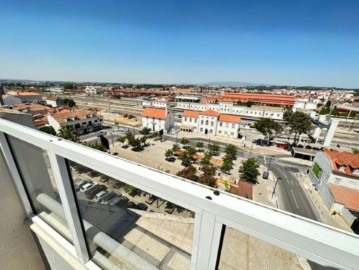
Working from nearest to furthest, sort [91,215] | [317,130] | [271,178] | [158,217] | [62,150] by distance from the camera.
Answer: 1. [62,150]
2. [91,215]
3. [158,217]
4. [271,178]
5. [317,130]

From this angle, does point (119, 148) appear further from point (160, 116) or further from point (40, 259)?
point (40, 259)

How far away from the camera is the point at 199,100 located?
180 ft

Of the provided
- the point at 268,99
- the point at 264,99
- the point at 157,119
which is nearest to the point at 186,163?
the point at 157,119

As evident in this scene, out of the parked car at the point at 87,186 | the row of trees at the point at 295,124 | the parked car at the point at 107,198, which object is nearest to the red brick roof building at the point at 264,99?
the row of trees at the point at 295,124

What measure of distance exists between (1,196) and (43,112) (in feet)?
112

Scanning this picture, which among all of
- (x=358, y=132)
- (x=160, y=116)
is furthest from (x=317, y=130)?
(x=160, y=116)

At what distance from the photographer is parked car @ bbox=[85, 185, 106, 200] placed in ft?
6.53

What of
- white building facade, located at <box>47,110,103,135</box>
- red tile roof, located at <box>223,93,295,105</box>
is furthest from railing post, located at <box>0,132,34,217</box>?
red tile roof, located at <box>223,93,295,105</box>

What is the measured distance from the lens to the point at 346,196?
541 inches

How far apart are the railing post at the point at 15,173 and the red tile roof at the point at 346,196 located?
1806cm

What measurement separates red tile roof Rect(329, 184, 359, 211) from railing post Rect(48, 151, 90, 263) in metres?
17.5

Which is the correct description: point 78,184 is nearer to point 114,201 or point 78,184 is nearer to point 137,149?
point 114,201

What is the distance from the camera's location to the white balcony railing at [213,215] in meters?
0.73

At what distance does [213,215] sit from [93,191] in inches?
67.1
